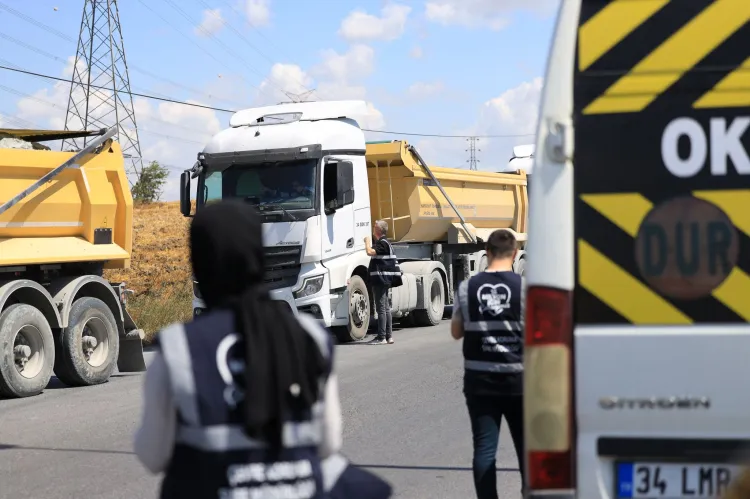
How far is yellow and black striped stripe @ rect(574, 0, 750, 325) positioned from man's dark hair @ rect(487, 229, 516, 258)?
2052mm

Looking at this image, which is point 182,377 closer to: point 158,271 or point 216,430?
point 216,430

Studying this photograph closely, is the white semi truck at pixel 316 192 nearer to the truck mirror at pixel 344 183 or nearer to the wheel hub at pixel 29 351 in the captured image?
the truck mirror at pixel 344 183

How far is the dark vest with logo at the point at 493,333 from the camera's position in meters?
5.46

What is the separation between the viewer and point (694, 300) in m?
3.53

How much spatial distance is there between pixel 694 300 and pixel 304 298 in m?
12.7

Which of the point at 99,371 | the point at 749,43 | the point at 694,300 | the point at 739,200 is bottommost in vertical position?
the point at 99,371

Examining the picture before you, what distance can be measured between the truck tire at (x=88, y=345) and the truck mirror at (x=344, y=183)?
13.4 feet

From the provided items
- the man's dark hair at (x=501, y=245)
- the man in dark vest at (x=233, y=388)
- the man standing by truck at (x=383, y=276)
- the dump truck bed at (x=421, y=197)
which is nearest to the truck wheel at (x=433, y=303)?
the dump truck bed at (x=421, y=197)

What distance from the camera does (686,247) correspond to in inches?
139

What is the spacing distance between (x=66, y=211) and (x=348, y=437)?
18.1ft

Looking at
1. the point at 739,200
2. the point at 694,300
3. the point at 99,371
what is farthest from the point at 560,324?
the point at 99,371

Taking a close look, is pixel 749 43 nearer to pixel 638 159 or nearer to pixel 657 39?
pixel 657 39

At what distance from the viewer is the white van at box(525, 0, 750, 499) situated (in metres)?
3.51

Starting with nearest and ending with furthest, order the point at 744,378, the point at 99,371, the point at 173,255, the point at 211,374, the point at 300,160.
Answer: the point at 211,374 → the point at 744,378 → the point at 99,371 → the point at 300,160 → the point at 173,255
